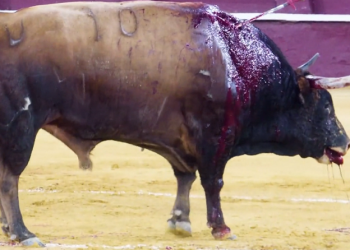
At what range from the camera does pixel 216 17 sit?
13.3 feet

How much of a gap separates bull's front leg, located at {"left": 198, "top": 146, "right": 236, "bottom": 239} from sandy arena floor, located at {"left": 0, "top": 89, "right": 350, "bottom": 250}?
0.20ft

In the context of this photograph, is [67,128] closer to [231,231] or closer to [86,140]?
[86,140]

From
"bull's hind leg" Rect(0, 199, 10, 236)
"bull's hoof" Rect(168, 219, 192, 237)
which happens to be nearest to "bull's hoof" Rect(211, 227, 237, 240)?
"bull's hoof" Rect(168, 219, 192, 237)

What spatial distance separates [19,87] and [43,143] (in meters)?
3.22

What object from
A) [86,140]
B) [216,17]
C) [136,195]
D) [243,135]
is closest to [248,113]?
[243,135]

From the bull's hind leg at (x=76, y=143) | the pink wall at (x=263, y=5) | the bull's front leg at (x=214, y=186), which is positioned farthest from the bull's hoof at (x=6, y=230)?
the pink wall at (x=263, y=5)

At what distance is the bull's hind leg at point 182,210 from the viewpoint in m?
4.11

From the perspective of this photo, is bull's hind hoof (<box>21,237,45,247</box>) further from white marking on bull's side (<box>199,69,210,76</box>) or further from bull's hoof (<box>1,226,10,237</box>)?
white marking on bull's side (<box>199,69,210,76</box>)

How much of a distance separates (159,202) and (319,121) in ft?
3.56

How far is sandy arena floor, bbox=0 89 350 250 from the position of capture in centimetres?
394

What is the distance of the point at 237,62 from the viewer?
13.0ft

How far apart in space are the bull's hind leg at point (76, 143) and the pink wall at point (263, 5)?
227 inches

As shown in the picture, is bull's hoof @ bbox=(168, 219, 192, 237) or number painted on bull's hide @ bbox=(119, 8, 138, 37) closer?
number painted on bull's hide @ bbox=(119, 8, 138, 37)

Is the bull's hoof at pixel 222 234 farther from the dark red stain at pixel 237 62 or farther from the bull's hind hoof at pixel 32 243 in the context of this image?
the bull's hind hoof at pixel 32 243
